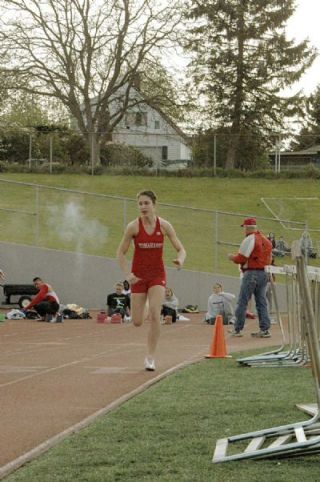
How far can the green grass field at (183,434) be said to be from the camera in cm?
623

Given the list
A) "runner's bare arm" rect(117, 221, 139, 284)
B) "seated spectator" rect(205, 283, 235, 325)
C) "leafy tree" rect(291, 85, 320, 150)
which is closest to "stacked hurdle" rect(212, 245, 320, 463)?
"runner's bare arm" rect(117, 221, 139, 284)

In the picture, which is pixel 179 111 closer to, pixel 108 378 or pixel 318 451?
pixel 108 378

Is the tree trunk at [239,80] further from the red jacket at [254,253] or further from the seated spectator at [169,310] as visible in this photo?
the red jacket at [254,253]

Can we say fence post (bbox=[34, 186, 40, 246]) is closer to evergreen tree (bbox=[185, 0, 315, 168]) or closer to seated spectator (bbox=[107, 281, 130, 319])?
seated spectator (bbox=[107, 281, 130, 319])

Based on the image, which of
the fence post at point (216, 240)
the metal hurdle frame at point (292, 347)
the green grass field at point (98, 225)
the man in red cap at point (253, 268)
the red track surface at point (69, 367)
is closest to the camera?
the red track surface at point (69, 367)

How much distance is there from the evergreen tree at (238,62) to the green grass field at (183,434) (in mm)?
54656

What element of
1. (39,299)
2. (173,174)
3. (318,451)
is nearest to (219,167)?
(173,174)

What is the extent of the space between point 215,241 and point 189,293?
266 centimetres

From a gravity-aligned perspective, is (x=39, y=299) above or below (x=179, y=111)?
below

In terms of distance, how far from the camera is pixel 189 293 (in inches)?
1315

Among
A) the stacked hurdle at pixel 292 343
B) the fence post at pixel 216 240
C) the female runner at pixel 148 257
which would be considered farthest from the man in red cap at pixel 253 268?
the fence post at pixel 216 240

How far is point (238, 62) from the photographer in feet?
216

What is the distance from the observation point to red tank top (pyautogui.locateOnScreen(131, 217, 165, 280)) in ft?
40.4

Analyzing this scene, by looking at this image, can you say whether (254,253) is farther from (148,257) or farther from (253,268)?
(148,257)
